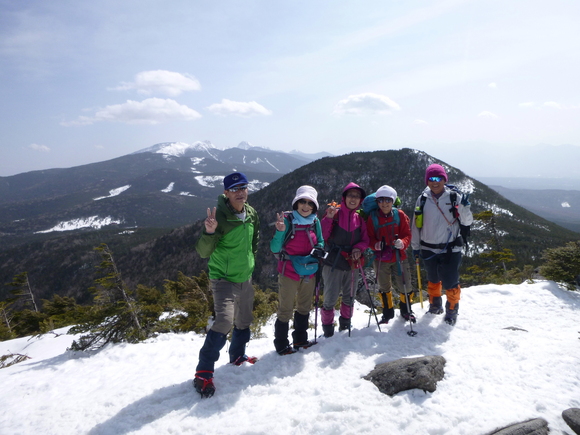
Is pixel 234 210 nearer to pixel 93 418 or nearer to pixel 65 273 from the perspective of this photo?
pixel 93 418

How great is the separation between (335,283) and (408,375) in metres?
2.04

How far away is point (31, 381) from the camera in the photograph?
5.52 meters

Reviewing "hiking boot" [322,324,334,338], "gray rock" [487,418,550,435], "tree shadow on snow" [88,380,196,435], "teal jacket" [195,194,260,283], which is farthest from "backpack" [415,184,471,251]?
"tree shadow on snow" [88,380,196,435]

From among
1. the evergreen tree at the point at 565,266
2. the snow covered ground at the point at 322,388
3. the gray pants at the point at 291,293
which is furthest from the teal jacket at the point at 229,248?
the evergreen tree at the point at 565,266

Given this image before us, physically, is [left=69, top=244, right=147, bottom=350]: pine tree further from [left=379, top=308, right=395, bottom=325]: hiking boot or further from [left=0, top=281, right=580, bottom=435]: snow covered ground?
[left=379, top=308, right=395, bottom=325]: hiking boot

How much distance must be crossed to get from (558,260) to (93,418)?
42.9 feet

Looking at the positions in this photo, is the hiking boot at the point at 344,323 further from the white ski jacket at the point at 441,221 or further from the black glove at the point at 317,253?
the white ski jacket at the point at 441,221

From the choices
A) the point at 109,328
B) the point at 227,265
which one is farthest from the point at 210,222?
the point at 109,328

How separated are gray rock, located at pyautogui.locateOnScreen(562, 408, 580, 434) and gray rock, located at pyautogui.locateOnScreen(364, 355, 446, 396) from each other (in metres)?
1.40

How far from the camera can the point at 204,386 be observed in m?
4.55

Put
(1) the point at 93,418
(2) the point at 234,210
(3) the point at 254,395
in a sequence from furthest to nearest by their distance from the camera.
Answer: (2) the point at 234,210 < (3) the point at 254,395 < (1) the point at 93,418

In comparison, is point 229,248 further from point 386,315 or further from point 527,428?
point 527,428

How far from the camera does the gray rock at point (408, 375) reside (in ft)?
14.0

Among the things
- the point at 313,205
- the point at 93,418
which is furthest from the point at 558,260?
the point at 93,418
